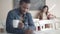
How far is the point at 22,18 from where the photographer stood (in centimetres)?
93

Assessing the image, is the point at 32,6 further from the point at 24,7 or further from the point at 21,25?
the point at 21,25

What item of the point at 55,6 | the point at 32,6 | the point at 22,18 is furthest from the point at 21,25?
the point at 55,6

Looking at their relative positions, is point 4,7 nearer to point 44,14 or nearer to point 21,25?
point 21,25

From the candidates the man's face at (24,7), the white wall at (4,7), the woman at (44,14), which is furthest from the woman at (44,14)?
the white wall at (4,7)

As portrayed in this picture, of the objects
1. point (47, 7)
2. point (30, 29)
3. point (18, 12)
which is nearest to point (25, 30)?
point (30, 29)

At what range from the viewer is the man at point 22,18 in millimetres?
916

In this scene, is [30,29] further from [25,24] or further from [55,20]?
[55,20]

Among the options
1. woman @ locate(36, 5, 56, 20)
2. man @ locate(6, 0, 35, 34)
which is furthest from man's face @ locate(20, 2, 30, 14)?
woman @ locate(36, 5, 56, 20)

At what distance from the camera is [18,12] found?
3.07ft

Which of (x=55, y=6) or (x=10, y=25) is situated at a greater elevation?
(x=55, y=6)

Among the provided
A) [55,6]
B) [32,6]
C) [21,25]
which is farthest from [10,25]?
[55,6]

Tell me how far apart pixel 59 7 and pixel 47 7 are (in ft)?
0.35

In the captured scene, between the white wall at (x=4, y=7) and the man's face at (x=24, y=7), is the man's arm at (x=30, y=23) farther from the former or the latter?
the white wall at (x=4, y=7)

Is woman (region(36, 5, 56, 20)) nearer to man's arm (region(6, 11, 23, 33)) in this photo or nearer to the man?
the man
